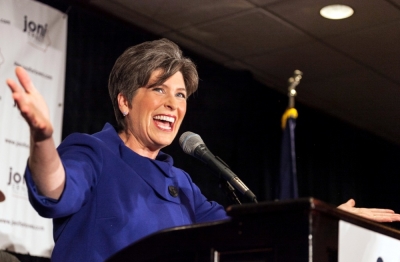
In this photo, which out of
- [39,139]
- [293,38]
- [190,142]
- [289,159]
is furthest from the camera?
[293,38]

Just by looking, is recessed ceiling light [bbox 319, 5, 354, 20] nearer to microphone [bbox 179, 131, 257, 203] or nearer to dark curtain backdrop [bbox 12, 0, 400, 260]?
dark curtain backdrop [bbox 12, 0, 400, 260]

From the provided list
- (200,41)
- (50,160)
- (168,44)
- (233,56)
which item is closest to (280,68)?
(233,56)

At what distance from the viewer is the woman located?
144cm

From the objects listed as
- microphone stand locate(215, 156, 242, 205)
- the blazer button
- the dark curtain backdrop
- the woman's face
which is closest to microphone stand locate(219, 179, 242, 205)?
microphone stand locate(215, 156, 242, 205)

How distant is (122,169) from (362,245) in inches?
30.9

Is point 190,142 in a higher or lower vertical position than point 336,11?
lower

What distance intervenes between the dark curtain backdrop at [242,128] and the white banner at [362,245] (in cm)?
284

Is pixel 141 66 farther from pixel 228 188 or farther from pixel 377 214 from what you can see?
pixel 377 214

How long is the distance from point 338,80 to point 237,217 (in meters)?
4.66

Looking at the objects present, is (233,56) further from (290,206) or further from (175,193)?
(290,206)

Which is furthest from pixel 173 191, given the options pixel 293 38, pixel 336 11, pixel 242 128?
pixel 242 128

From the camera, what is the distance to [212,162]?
189 cm

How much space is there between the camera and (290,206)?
1.18 m

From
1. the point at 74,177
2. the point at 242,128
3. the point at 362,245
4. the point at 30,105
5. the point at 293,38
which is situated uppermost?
the point at 293,38
